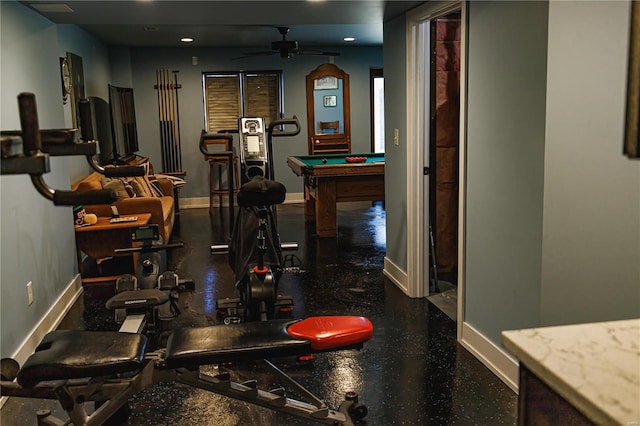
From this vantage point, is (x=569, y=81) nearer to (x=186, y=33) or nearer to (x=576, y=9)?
(x=576, y=9)

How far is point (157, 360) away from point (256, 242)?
1.50 metres

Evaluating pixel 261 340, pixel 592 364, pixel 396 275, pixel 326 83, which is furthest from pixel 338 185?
pixel 592 364

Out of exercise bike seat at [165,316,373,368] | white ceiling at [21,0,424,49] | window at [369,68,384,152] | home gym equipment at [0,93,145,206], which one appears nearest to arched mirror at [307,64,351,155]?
window at [369,68,384,152]

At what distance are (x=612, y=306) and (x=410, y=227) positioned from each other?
1.86 meters

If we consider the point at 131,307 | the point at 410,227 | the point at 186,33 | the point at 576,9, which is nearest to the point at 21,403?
the point at 131,307

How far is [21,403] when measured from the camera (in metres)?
2.94

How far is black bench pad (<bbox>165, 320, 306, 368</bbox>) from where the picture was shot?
2275 mm

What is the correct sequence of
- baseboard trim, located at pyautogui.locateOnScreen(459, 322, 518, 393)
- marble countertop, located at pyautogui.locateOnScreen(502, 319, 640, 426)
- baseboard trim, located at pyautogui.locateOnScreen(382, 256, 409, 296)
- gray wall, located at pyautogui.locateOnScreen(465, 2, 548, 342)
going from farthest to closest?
baseboard trim, located at pyautogui.locateOnScreen(382, 256, 409, 296)
baseboard trim, located at pyautogui.locateOnScreen(459, 322, 518, 393)
gray wall, located at pyautogui.locateOnScreen(465, 2, 548, 342)
marble countertop, located at pyautogui.locateOnScreen(502, 319, 640, 426)

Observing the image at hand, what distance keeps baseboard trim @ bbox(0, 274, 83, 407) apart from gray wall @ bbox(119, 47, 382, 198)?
426cm

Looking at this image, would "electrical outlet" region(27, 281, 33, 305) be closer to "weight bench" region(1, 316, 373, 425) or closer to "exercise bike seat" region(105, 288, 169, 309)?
"exercise bike seat" region(105, 288, 169, 309)

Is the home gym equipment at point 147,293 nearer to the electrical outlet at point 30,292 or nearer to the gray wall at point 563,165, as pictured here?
the electrical outlet at point 30,292

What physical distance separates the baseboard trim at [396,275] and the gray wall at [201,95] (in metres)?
4.27

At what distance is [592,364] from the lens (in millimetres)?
1162

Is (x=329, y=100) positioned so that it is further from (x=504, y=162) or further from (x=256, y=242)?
(x=504, y=162)
